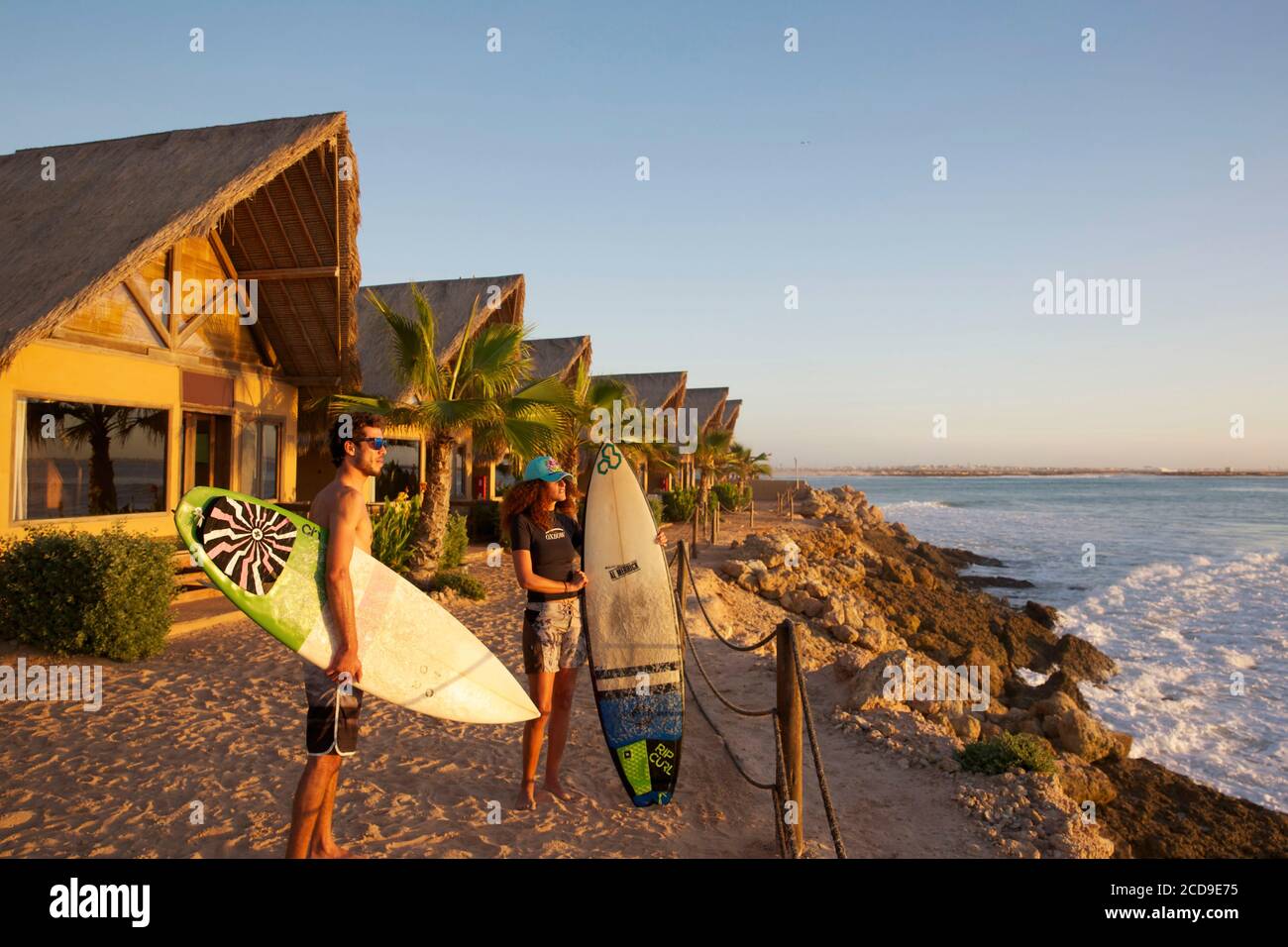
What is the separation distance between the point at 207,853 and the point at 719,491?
27324 mm

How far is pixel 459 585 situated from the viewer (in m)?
10.3

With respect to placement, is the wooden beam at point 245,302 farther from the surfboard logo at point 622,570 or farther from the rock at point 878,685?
the rock at point 878,685

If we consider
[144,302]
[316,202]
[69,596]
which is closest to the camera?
[69,596]

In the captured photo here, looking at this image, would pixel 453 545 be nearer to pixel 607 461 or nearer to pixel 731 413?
pixel 607 461

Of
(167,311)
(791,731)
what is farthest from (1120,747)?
(167,311)

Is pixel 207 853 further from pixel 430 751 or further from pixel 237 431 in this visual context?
pixel 237 431

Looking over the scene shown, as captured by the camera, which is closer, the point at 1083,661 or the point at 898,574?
the point at 1083,661

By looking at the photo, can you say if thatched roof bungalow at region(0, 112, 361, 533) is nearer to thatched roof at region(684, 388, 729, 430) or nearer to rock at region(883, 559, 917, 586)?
rock at region(883, 559, 917, 586)

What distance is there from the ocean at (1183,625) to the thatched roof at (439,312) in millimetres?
12649

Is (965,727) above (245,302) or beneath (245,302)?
beneath

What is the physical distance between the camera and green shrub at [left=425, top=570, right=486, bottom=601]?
10180 mm

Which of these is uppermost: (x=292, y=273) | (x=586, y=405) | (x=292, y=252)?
(x=292, y=252)

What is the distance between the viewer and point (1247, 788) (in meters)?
8.80

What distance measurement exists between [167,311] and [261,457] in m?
2.75
